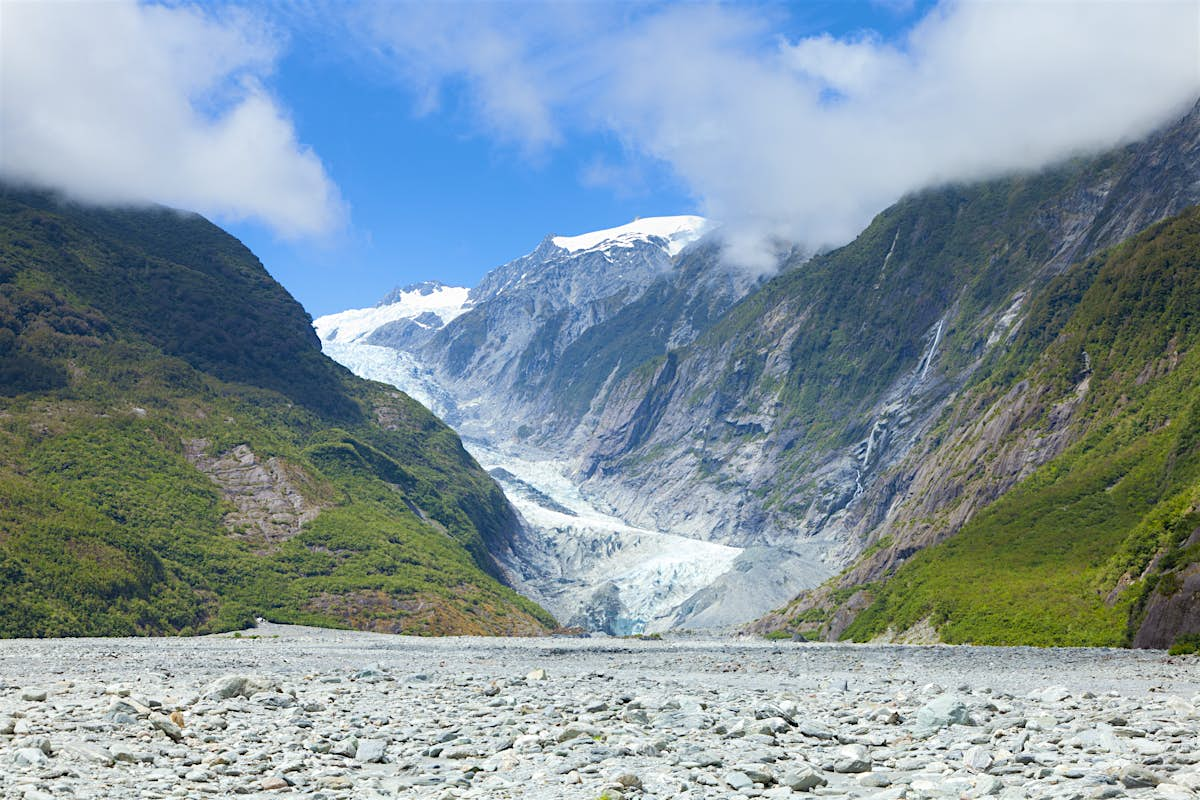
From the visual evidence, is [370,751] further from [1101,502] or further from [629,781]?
[1101,502]

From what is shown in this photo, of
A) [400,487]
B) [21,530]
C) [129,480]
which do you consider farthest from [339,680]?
[400,487]

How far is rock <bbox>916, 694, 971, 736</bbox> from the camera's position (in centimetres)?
2453

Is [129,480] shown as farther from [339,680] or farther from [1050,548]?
[1050,548]

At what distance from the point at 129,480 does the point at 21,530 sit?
31067mm

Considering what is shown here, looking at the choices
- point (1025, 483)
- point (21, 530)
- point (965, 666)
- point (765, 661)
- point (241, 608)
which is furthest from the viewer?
point (1025, 483)

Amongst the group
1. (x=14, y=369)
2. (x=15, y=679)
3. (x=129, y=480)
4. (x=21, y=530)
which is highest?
(x=14, y=369)

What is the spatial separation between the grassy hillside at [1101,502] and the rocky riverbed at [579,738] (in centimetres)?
4156

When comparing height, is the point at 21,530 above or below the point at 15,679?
above

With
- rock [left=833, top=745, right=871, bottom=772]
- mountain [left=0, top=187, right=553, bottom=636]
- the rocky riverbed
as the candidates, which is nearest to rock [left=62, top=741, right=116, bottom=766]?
the rocky riverbed

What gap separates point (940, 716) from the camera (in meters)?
25.1

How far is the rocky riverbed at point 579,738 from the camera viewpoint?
1908 cm

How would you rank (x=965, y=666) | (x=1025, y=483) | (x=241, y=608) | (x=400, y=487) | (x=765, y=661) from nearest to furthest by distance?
(x=965, y=666)
(x=765, y=661)
(x=241, y=608)
(x=1025, y=483)
(x=400, y=487)

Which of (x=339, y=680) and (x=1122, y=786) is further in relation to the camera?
(x=339, y=680)

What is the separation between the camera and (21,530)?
9388 centimetres
